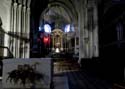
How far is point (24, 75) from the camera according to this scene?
7.08m

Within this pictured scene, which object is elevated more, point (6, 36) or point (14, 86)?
point (6, 36)

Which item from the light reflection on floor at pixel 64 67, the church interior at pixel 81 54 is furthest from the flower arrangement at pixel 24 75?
the light reflection on floor at pixel 64 67

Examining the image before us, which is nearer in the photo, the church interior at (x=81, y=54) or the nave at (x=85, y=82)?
the church interior at (x=81, y=54)

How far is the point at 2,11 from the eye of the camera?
699 inches

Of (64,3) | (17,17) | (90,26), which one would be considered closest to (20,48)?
(17,17)

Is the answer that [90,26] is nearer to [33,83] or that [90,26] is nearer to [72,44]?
[33,83]

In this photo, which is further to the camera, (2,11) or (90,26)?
(90,26)

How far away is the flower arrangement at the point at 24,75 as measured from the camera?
707cm

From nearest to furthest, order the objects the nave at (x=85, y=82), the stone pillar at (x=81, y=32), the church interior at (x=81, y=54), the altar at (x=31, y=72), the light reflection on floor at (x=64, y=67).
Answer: the altar at (x=31, y=72), the church interior at (x=81, y=54), the nave at (x=85, y=82), the light reflection on floor at (x=64, y=67), the stone pillar at (x=81, y=32)

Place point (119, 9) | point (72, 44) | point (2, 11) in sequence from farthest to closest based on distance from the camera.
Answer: point (72, 44) → point (2, 11) → point (119, 9)

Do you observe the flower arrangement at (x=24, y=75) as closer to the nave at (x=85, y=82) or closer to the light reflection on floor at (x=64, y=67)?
the nave at (x=85, y=82)

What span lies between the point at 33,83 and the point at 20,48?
43.5 feet

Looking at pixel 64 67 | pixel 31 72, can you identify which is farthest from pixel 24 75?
pixel 64 67

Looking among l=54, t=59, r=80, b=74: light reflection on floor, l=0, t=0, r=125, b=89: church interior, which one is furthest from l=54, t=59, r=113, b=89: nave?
l=54, t=59, r=80, b=74: light reflection on floor
